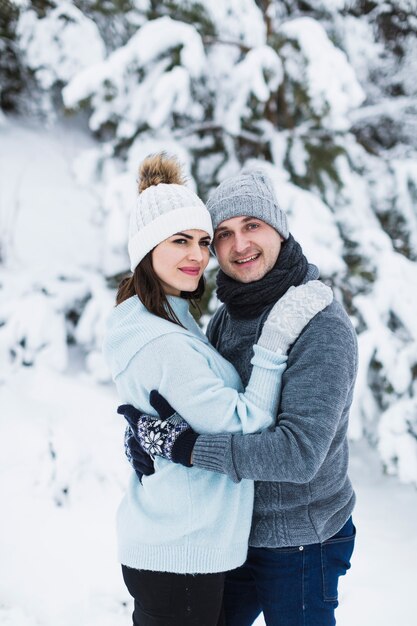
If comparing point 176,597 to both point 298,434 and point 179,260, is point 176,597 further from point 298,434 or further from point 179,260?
point 179,260

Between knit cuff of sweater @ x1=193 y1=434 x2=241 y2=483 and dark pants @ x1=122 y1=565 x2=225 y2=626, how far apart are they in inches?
12.9

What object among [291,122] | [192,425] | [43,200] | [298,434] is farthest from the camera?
[43,200]

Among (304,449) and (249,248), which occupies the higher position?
(249,248)

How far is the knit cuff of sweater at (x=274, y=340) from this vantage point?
1458 millimetres

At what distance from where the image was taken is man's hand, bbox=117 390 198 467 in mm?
1390

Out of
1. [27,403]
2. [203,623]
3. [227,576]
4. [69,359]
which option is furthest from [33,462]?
[203,623]

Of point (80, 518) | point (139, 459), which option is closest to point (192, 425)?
point (139, 459)

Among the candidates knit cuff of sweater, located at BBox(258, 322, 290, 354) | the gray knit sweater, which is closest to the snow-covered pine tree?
the gray knit sweater

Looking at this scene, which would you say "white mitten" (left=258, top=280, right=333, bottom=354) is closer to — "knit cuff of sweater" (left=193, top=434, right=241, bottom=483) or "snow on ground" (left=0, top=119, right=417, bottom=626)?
"knit cuff of sweater" (left=193, top=434, right=241, bottom=483)

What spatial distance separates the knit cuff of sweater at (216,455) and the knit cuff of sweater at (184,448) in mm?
13

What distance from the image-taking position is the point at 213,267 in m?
3.54

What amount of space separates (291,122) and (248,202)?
8.56 ft

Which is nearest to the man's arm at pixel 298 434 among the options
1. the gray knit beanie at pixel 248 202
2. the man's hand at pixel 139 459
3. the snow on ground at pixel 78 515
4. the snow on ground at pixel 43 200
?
the man's hand at pixel 139 459

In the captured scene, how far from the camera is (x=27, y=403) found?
3.70 meters
